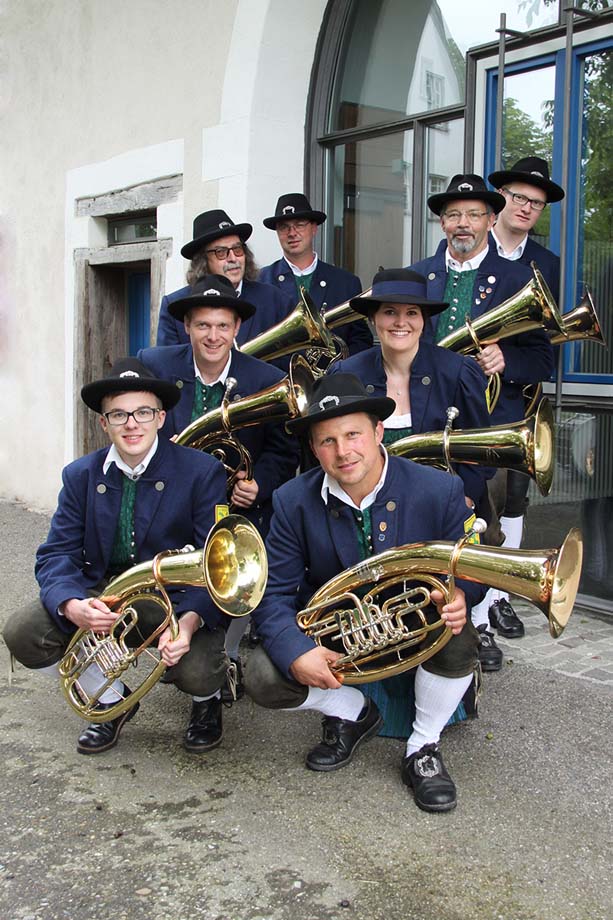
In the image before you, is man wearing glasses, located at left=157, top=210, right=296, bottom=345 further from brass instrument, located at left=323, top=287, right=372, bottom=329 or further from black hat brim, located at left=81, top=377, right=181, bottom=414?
black hat brim, located at left=81, top=377, right=181, bottom=414

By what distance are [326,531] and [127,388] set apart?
87 centimetres

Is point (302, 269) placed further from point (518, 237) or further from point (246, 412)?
point (246, 412)

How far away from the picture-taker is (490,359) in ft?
13.3

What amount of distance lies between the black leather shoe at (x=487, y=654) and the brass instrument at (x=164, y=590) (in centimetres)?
154

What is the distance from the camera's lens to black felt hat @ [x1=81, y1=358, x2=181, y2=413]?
347 centimetres

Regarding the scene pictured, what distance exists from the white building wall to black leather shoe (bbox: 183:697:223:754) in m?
3.69

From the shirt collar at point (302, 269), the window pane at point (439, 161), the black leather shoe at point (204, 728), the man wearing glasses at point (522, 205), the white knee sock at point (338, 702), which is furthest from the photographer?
the window pane at point (439, 161)

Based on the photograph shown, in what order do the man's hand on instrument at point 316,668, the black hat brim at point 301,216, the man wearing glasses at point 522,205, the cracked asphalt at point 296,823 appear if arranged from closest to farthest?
the cracked asphalt at point 296,823 → the man's hand on instrument at point 316,668 → the man wearing glasses at point 522,205 → the black hat brim at point 301,216

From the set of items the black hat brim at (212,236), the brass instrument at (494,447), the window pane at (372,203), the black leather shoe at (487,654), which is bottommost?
the black leather shoe at (487,654)

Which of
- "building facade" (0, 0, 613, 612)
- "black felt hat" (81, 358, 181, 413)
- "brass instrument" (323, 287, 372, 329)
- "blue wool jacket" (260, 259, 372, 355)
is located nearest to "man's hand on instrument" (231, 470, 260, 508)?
"black felt hat" (81, 358, 181, 413)

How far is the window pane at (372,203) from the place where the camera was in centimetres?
636

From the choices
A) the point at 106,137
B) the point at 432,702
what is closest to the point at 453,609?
the point at 432,702

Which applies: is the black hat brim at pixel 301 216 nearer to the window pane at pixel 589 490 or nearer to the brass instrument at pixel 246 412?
the brass instrument at pixel 246 412

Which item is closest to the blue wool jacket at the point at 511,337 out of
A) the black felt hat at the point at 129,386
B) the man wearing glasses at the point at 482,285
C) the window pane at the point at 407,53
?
the man wearing glasses at the point at 482,285
